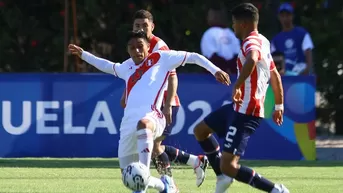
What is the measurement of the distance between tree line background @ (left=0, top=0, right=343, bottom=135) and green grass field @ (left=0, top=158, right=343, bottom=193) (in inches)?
191

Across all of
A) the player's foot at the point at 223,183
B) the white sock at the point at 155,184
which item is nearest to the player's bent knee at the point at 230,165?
the player's foot at the point at 223,183

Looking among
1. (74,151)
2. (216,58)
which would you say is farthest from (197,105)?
(74,151)

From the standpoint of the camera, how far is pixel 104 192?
10.6 meters

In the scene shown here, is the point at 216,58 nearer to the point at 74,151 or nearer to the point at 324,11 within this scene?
the point at 74,151

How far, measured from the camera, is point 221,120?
9.89 m

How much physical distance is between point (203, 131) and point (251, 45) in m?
1.28

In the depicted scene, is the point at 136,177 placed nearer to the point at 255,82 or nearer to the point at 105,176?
the point at 255,82

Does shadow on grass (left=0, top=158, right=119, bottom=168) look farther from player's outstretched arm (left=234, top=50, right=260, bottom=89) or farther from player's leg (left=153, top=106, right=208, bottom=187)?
player's outstretched arm (left=234, top=50, right=260, bottom=89)

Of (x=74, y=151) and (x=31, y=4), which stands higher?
(x=31, y=4)

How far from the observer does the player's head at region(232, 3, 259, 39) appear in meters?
9.55

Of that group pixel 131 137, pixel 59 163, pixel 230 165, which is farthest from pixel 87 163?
pixel 230 165

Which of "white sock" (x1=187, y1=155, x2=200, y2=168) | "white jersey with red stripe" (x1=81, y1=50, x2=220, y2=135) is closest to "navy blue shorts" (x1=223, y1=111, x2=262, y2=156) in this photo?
"white jersey with red stripe" (x1=81, y1=50, x2=220, y2=135)

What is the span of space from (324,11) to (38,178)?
8.91 meters

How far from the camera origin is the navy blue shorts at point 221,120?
9.80 m
